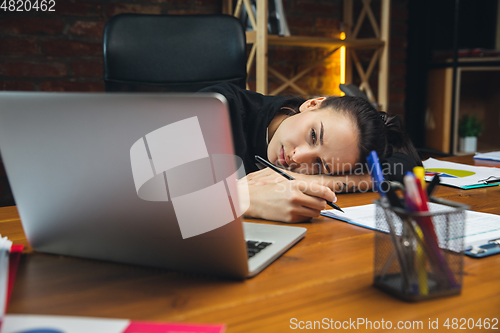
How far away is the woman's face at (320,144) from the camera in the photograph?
3.18ft

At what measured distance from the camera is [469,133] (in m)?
2.49

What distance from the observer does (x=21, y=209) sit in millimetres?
510

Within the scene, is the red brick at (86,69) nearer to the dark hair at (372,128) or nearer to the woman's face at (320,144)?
the dark hair at (372,128)

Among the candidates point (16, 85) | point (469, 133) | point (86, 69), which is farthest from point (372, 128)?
point (469, 133)

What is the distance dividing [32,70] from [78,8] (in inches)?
13.9

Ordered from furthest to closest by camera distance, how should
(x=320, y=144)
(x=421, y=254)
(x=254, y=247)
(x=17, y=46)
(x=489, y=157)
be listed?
1. (x=17, y=46)
2. (x=489, y=157)
3. (x=320, y=144)
4. (x=254, y=247)
5. (x=421, y=254)

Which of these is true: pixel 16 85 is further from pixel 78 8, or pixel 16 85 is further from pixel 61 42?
pixel 78 8

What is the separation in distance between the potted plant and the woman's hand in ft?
Answer: 7.20

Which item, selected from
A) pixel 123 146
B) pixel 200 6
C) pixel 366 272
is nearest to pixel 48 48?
pixel 200 6

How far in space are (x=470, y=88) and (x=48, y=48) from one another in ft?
8.13

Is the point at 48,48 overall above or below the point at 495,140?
Result: above

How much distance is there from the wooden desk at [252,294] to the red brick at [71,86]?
160 cm

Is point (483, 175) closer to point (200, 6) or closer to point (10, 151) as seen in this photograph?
point (10, 151)

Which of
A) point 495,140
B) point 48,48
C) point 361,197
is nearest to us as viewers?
point 361,197
